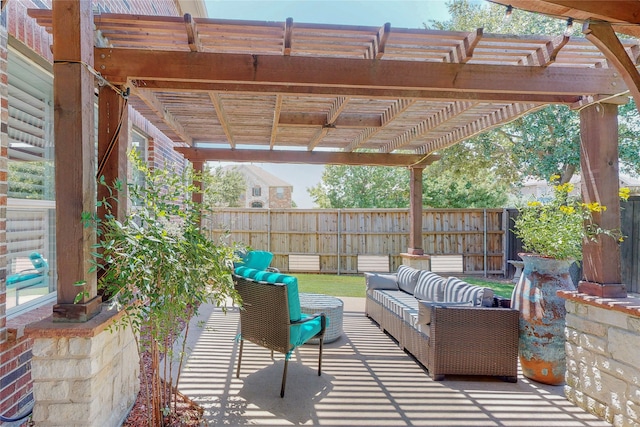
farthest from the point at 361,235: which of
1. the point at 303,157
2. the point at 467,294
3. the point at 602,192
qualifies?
the point at 602,192

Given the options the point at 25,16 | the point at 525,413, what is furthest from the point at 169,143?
the point at 525,413

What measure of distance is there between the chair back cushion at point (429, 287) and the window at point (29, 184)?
3.78 m

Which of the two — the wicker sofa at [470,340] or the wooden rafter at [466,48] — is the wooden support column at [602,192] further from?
the wooden rafter at [466,48]

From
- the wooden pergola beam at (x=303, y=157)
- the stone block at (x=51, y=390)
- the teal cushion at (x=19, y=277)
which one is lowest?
the stone block at (x=51, y=390)

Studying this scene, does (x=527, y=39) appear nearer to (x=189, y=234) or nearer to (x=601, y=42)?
(x=601, y=42)

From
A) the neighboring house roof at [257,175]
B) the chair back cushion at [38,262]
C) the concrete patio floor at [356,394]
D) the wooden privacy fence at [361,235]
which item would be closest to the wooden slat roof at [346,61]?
the chair back cushion at [38,262]

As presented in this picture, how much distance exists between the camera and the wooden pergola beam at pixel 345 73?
265 centimetres

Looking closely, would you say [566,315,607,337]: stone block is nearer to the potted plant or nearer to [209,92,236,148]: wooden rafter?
the potted plant

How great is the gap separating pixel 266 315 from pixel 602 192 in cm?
288

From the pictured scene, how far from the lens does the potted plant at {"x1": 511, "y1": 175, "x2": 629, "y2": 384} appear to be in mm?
3158

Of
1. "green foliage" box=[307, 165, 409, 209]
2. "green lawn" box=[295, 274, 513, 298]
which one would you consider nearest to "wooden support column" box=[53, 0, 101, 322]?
"green lawn" box=[295, 274, 513, 298]

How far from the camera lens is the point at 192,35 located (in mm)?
2541

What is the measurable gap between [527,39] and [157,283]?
2.98 metres

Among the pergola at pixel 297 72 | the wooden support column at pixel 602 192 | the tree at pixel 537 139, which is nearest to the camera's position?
the pergola at pixel 297 72
